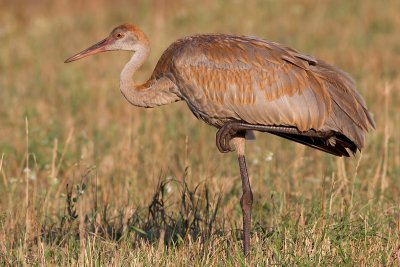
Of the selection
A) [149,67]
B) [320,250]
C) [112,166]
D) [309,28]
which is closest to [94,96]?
[149,67]

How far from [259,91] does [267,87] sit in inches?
2.6

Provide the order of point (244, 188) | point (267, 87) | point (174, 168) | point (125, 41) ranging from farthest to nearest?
point (174, 168) → point (125, 41) → point (244, 188) → point (267, 87)

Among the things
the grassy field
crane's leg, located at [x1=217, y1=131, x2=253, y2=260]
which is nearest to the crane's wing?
crane's leg, located at [x1=217, y1=131, x2=253, y2=260]

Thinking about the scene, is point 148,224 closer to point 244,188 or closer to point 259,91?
point 244,188

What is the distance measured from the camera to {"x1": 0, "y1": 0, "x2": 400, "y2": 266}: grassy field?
587 cm

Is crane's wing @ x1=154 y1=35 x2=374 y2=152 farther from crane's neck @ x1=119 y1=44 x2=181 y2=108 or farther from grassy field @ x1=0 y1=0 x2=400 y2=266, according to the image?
grassy field @ x1=0 y1=0 x2=400 y2=266

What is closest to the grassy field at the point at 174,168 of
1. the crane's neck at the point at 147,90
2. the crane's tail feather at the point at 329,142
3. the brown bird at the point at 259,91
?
the crane's tail feather at the point at 329,142

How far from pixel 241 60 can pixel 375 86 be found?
17.3ft

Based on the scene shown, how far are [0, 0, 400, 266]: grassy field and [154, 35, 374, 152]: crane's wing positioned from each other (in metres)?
0.54

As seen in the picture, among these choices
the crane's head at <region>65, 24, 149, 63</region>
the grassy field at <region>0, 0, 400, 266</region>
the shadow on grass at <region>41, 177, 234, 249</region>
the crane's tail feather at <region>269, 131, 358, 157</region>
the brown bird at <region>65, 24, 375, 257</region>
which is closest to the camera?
the grassy field at <region>0, 0, 400, 266</region>

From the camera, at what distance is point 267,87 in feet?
20.6

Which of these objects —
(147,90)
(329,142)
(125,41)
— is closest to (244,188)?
(329,142)

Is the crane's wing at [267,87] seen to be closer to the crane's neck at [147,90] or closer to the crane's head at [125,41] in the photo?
the crane's neck at [147,90]

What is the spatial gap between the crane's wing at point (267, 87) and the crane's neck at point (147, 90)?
→ 0.17 m
